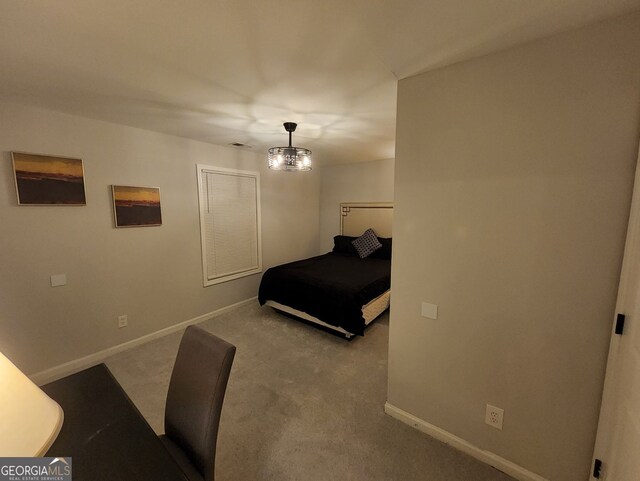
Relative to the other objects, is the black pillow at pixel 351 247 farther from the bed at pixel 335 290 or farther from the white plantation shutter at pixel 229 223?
the white plantation shutter at pixel 229 223

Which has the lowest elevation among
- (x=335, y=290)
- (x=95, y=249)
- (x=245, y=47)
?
(x=335, y=290)

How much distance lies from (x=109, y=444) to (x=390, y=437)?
62.8 inches

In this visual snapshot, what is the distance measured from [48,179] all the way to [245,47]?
7.08ft

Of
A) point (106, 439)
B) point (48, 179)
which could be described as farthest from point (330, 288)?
point (48, 179)

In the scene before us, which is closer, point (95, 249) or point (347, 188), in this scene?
point (95, 249)

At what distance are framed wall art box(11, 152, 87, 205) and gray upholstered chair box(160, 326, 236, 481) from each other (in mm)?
2094

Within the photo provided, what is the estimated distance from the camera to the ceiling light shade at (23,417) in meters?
0.45

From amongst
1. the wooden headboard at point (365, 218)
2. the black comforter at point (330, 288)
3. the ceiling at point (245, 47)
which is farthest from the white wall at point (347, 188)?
the ceiling at point (245, 47)

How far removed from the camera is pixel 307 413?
76.0 inches

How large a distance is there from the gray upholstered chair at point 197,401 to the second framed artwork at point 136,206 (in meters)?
2.08

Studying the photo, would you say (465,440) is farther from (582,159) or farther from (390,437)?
(582,159)

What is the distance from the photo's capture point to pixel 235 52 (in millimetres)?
1407

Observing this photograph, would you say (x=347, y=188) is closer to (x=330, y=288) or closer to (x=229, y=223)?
(x=229, y=223)

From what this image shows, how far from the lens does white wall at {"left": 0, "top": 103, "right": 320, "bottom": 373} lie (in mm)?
2096
